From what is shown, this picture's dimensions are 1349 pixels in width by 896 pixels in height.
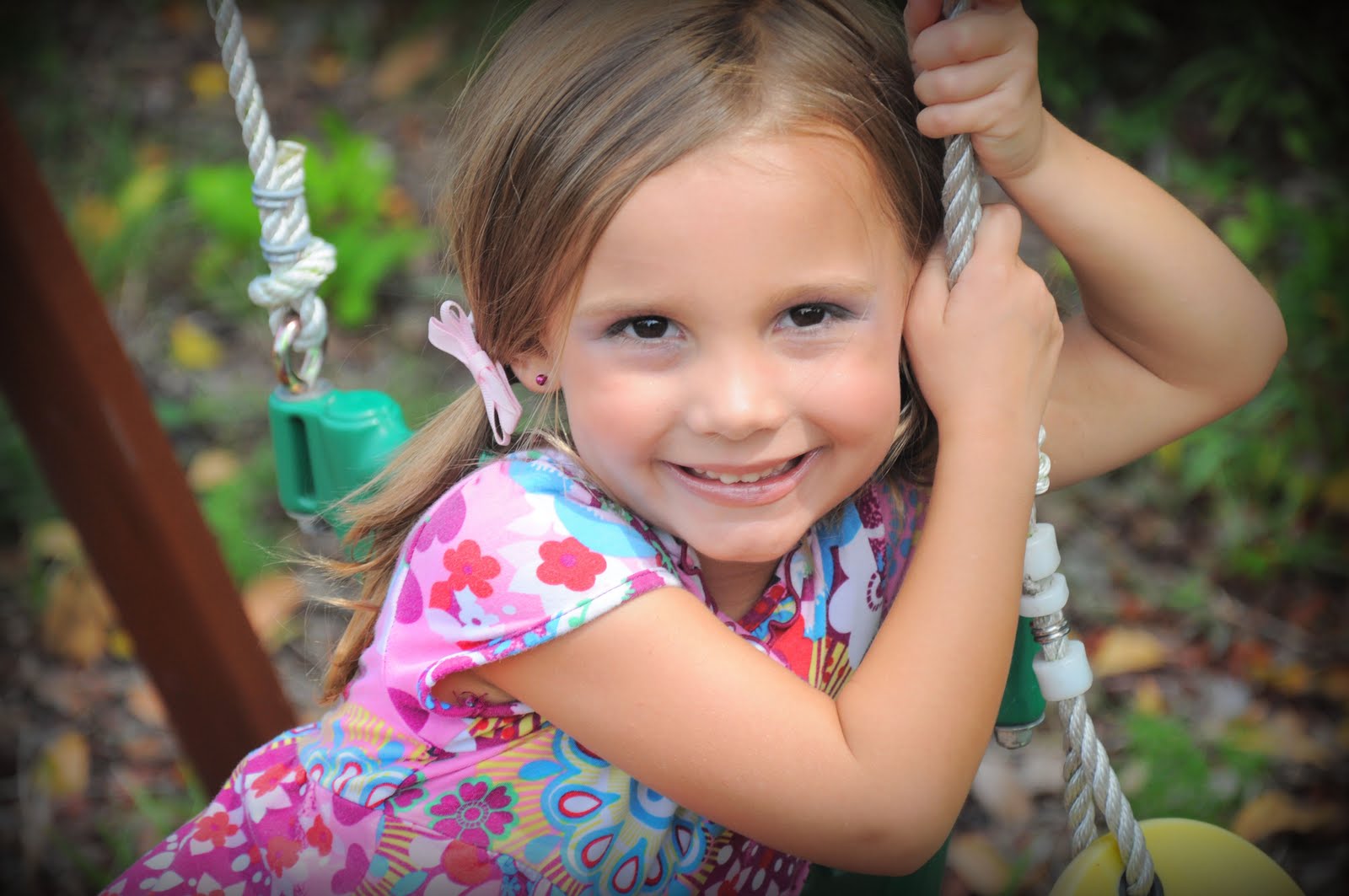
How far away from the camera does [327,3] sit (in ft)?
14.8

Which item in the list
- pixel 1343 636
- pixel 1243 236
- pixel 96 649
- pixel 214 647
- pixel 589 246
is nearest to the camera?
pixel 589 246

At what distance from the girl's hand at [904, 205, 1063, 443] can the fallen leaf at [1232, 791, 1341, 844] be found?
4.31 feet

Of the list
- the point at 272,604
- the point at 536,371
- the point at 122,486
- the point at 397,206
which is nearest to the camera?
the point at 536,371

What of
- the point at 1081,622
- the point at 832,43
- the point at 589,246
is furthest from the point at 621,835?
the point at 1081,622

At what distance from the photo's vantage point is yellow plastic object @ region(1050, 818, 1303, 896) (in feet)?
4.20

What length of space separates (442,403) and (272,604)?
55 centimetres

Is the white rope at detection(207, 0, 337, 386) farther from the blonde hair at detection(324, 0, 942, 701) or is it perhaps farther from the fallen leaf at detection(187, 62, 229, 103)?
the fallen leaf at detection(187, 62, 229, 103)

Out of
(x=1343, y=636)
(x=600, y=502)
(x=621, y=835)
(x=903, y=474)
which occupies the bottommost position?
(x=1343, y=636)

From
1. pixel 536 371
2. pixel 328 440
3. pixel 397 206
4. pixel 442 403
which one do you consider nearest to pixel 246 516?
pixel 442 403

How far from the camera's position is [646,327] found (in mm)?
1212

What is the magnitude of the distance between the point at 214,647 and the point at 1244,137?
9.46 feet

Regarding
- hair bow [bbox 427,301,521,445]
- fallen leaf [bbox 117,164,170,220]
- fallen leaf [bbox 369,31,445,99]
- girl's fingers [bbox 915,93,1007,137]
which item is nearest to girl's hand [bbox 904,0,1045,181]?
girl's fingers [bbox 915,93,1007,137]

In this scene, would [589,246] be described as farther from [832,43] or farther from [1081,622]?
[1081,622]

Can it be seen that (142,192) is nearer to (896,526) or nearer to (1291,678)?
(896,526)
